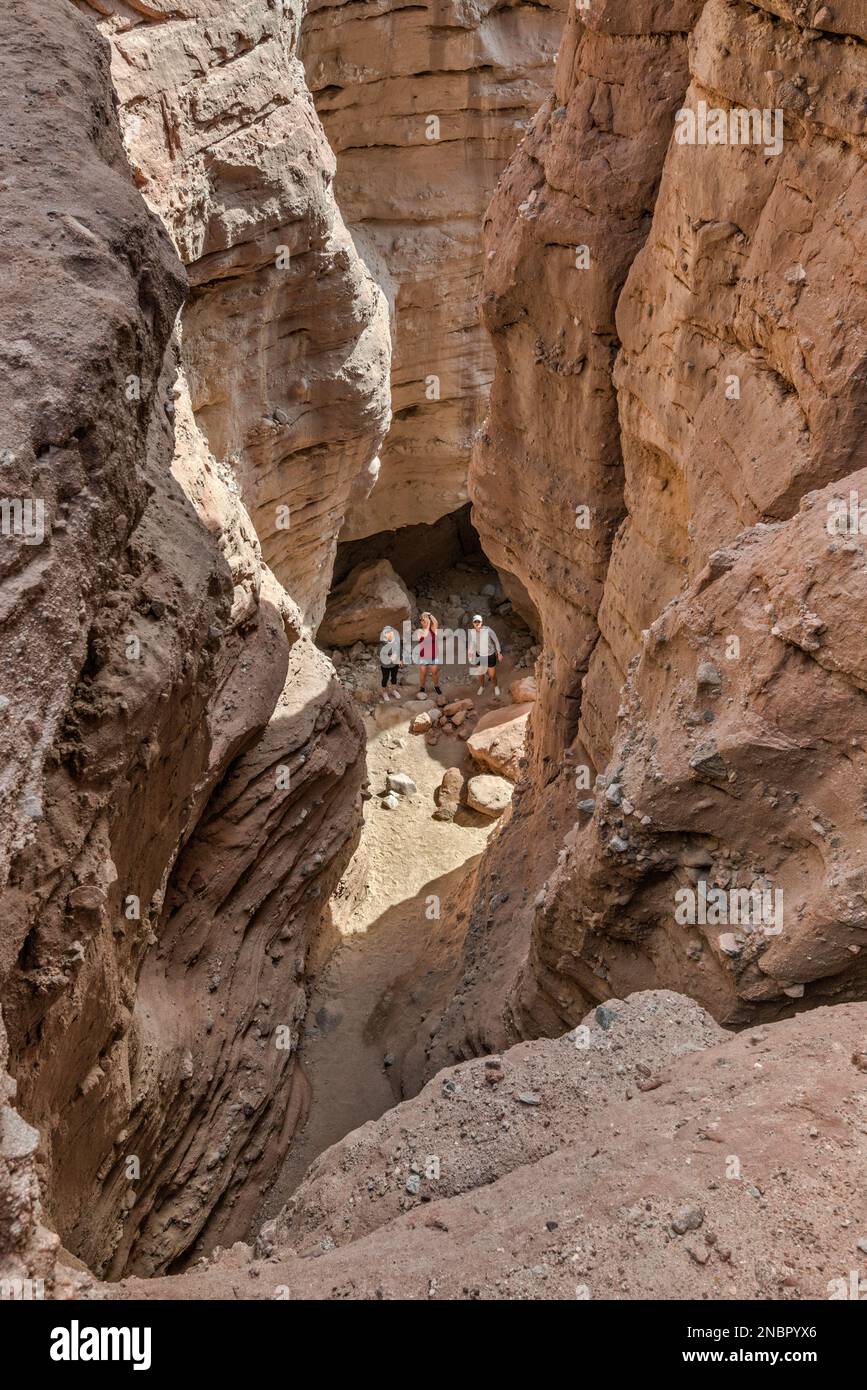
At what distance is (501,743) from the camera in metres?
11.9

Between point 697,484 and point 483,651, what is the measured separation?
864cm

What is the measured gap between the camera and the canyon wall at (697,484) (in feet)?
11.2

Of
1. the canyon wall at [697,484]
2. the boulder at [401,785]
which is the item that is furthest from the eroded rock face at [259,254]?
the boulder at [401,785]

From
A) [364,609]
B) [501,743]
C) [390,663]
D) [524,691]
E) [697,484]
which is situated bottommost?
[501,743]

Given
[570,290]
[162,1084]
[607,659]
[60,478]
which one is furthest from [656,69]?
[162,1084]

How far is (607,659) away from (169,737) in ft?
12.0

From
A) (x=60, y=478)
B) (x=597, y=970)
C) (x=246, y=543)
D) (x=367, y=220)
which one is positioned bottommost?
(x=597, y=970)

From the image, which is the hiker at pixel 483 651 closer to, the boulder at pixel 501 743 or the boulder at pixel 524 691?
the boulder at pixel 524 691

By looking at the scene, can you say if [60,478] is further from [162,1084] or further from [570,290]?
[570,290]

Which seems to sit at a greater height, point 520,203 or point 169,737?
point 520,203

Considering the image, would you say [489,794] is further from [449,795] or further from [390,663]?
[390,663]

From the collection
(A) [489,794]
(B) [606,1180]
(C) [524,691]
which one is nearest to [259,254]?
(A) [489,794]

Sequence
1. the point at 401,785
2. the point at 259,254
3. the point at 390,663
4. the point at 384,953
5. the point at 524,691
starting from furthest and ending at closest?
the point at 390,663 < the point at 524,691 < the point at 401,785 < the point at 384,953 < the point at 259,254

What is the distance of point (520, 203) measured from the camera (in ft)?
21.8
